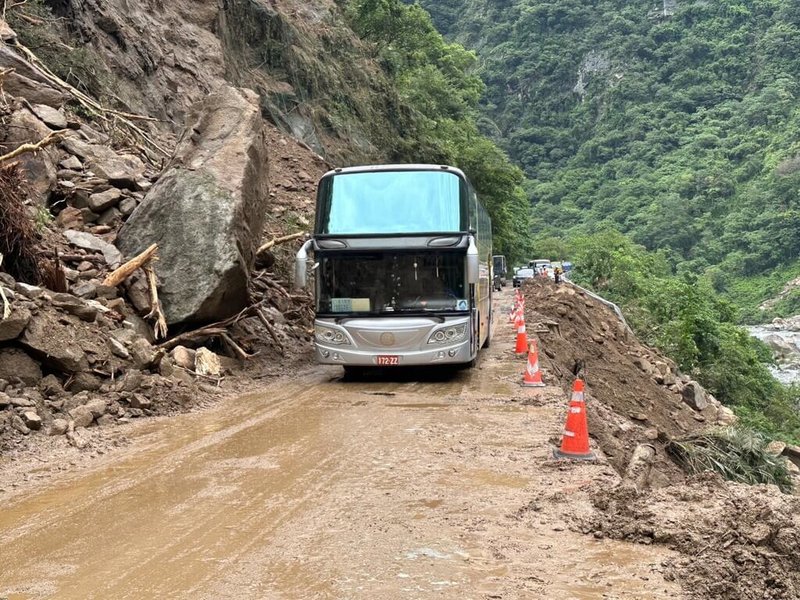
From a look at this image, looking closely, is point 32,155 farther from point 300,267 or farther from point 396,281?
point 396,281

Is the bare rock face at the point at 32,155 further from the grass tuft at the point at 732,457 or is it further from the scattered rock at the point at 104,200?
the grass tuft at the point at 732,457

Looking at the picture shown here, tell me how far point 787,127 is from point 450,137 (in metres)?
79.3

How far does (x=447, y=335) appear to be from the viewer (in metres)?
11.6

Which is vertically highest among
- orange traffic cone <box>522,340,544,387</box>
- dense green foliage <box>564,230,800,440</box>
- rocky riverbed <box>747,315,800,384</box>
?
orange traffic cone <box>522,340,544,387</box>

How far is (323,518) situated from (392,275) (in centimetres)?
689

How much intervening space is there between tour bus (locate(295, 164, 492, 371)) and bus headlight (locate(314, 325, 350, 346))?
0.05ft

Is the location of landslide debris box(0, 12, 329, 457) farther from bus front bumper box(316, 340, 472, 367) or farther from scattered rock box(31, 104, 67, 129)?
bus front bumper box(316, 340, 472, 367)

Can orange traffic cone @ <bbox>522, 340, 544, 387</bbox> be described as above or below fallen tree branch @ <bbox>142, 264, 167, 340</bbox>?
below

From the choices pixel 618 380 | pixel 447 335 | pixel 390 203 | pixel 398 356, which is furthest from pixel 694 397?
pixel 390 203

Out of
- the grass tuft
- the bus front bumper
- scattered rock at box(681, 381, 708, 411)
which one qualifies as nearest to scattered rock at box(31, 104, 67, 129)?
the bus front bumper

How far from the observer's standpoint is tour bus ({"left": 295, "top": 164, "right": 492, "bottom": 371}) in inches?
456

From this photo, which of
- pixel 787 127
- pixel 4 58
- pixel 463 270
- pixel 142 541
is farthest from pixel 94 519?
pixel 787 127

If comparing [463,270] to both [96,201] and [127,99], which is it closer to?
[96,201]

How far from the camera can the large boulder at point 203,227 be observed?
11672 millimetres
